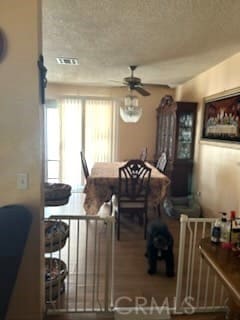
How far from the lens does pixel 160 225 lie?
278 centimetres

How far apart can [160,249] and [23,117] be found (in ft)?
6.12

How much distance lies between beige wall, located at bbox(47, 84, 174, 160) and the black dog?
11.9 feet

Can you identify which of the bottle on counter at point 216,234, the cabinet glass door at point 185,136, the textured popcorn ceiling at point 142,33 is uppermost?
the textured popcorn ceiling at point 142,33

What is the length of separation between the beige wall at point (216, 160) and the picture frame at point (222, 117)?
100 mm

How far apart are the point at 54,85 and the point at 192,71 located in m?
3.13

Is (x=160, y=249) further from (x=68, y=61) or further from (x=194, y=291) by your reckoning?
(x=68, y=61)

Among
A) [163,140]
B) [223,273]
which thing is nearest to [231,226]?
[223,273]

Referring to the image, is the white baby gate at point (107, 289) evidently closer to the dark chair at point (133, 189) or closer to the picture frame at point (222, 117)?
the dark chair at point (133, 189)

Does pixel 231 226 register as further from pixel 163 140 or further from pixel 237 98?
pixel 163 140

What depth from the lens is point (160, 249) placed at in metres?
2.67

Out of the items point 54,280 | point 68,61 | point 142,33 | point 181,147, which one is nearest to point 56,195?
point 54,280

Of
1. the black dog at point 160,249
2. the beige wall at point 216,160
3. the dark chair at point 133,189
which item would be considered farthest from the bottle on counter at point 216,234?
the dark chair at point 133,189

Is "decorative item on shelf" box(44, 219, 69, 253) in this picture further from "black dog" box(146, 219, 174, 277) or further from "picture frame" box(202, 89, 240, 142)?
"picture frame" box(202, 89, 240, 142)

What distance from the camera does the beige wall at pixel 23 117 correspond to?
162cm
